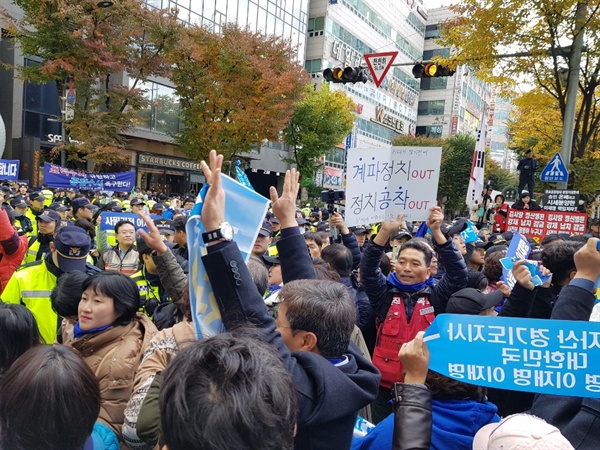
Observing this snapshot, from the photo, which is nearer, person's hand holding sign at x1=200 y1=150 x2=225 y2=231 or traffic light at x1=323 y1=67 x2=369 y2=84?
person's hand holding sign at x1=200 y1=150 x2=225 y2=231

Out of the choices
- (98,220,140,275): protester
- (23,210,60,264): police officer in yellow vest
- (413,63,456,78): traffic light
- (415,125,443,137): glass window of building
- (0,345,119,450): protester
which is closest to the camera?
(0,345,119,450): protester

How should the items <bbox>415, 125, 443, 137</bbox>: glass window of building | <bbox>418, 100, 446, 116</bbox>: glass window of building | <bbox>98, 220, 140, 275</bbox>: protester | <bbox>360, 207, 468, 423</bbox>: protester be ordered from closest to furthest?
<bbox>360, 207, 468, 423</bbox>: protester
<bbox>98, 220, 140, 275</bbox>: protester
<bbox>418, 100, 446, 116</bbox>: glass window of building
<bbox>415, 125, 443, 137</bbox>: glass window of building

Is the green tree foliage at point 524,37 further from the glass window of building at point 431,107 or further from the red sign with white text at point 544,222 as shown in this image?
the glass window of building at point 431,107

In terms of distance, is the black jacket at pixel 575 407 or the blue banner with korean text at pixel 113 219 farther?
the blue banner with korean text at pixel 113 219

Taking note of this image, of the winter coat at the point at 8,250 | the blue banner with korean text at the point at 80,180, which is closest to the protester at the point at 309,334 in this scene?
the winter coat at the point at 8,250

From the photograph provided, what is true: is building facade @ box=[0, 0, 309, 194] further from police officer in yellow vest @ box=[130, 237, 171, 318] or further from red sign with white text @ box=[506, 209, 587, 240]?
police officer in yellow vest @ box=[130, 237, 171, 318]

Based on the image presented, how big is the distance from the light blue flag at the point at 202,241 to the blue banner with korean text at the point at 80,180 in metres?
10.5

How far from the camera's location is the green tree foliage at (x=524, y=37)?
28.8 feet

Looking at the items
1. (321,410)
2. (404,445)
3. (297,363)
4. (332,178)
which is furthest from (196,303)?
(332,178)

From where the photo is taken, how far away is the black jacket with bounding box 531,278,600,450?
167cm

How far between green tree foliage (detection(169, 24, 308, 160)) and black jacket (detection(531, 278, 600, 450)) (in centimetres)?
2061

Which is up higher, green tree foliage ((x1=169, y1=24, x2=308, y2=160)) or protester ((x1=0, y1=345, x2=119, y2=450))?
green tree foliage ((x1=169, y1=24, x2=308, y2=160))

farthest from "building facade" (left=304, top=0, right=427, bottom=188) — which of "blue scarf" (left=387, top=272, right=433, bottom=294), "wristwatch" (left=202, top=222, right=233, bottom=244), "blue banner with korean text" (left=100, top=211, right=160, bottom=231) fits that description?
"wristwatch" (left=202, top=222, right=233, bottom=244)

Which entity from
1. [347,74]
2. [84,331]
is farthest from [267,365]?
[347,74]
